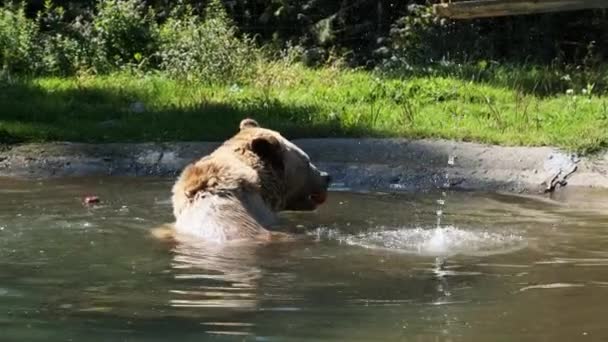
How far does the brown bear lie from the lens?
681 centimetres

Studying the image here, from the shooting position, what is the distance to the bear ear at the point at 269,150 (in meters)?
7.22

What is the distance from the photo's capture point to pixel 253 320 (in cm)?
493

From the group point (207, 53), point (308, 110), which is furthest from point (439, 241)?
point (207, 53)

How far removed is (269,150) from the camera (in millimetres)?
7309

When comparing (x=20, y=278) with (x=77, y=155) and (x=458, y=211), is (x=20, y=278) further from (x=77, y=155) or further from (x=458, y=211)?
(x=77, y=155)

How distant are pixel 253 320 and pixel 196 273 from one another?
1.23m

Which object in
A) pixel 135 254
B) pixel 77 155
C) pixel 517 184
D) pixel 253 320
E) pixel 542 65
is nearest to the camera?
pixel 253 320

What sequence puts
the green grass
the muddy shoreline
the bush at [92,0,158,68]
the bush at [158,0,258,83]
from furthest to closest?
the bush at [92,0,158,68] < the bush at [158,0,258,83] < the green grass < the muddy shoreline

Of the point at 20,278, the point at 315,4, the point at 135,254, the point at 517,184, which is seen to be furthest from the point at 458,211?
the point at 315,4

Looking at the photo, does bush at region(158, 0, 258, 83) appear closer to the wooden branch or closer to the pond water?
the wooden branch

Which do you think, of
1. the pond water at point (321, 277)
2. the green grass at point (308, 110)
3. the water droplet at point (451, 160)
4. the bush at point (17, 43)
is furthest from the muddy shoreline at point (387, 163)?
the bush at point (17, 43)

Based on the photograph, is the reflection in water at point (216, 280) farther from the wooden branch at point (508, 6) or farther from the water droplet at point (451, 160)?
the wooden branch at point (508, 6)

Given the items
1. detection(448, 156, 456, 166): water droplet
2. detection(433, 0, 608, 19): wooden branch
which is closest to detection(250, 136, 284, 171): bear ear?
detection(448, 156, 456, 166): water droplet

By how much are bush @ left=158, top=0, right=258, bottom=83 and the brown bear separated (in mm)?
8921
